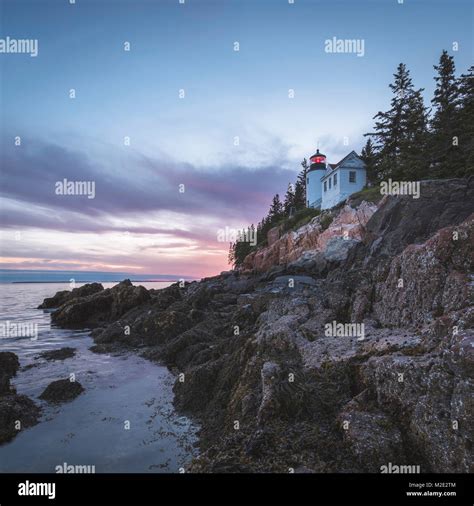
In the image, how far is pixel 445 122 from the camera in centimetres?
3108

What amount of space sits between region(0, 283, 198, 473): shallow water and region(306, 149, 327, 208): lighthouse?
53.4 metres

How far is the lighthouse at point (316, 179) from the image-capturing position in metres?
61.9

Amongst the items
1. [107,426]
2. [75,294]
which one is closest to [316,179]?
[75,294]

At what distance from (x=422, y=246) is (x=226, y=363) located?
824 centimetres

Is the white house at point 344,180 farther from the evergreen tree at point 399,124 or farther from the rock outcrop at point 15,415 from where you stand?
the rock outcrop at point 15,415

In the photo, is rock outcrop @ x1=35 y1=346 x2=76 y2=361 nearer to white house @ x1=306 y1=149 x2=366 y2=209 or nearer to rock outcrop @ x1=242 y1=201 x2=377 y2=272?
rock outcrop @ x1=242 y1=201 x2=377 y2=272

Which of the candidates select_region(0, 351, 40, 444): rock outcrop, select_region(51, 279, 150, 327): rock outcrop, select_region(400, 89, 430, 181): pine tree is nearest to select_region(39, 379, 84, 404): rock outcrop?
select_region(0, 351, 40, 444): rock outcrop

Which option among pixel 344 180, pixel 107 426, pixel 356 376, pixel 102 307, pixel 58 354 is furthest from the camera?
pixel 344 180

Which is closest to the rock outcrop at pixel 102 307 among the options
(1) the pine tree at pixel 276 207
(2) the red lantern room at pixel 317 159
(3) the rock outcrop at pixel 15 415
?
(3) the rock outcrop at pixel 15 415

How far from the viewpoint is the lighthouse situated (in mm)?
61875

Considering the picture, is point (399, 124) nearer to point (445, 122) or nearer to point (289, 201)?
point (445, 122)

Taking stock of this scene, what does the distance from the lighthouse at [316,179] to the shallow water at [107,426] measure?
5340 cm

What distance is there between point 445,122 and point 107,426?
38519 mm

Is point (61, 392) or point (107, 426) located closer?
point (107, 426)
